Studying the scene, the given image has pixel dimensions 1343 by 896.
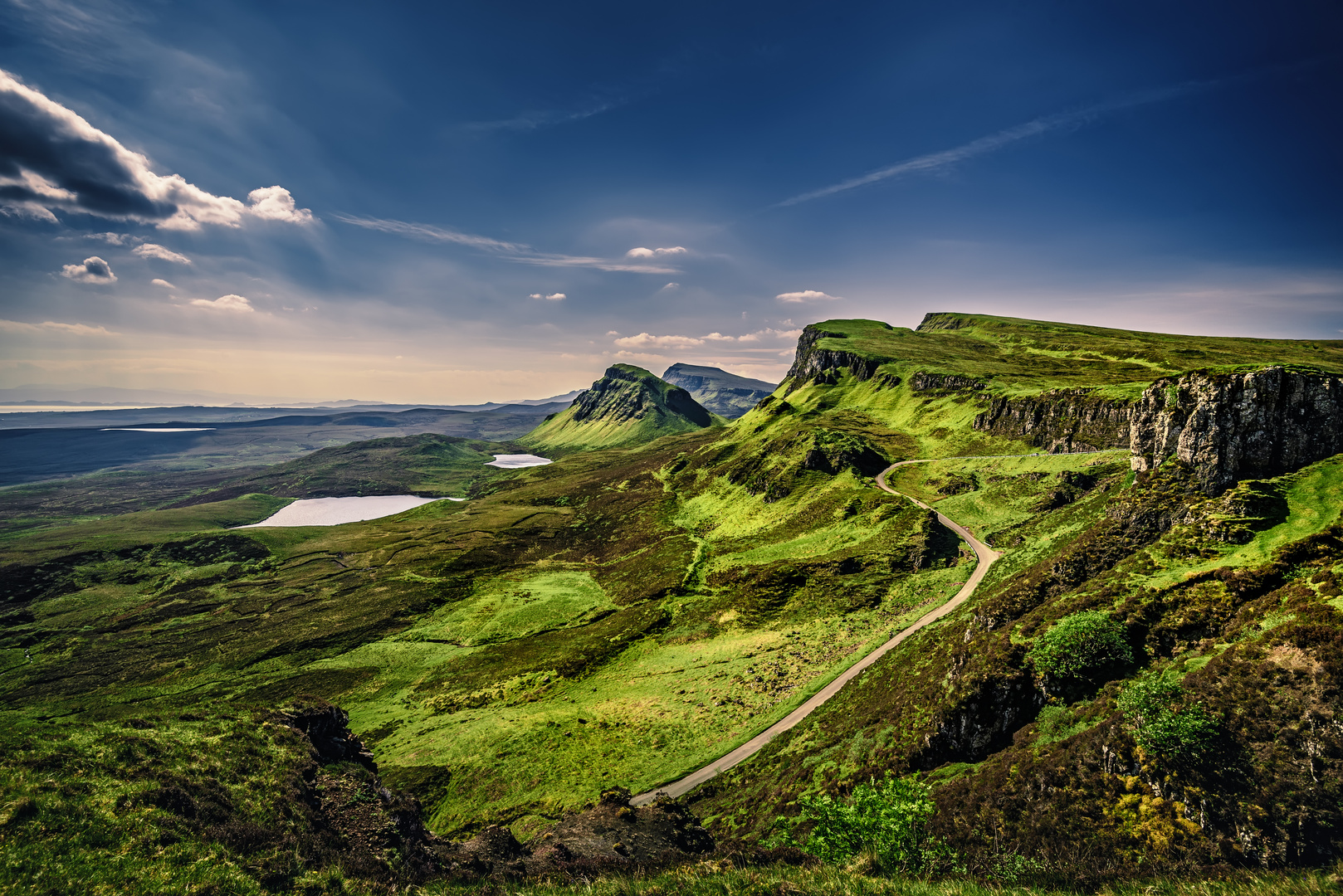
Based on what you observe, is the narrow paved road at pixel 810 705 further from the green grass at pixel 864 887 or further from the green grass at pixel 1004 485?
the green grass at pixel 864 887

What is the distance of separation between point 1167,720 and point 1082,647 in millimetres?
7908

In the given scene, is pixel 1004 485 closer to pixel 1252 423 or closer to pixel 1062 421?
pixel 1062 421

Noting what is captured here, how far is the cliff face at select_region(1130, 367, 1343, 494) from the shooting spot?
32.5 m

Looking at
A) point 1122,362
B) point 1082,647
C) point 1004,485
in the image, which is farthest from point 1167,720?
point 1122,362

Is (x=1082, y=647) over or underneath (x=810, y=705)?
over

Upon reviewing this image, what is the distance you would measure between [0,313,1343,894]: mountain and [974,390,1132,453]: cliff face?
817 millimetres

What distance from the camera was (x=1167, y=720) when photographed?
21562 millimetres

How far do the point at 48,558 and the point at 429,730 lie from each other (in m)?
211

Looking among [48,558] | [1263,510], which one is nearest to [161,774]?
[1263,510]

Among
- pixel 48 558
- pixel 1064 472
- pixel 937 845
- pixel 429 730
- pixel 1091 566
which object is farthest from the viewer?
pixel 48 558

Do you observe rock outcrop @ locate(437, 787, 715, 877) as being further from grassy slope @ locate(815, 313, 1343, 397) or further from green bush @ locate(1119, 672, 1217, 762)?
grassy slope @ locate(815, 313, 1343, 397)

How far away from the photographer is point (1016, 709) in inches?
1229

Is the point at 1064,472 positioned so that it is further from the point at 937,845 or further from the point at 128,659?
the point at 128,659

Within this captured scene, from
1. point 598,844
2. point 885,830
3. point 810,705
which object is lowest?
point 810,705
